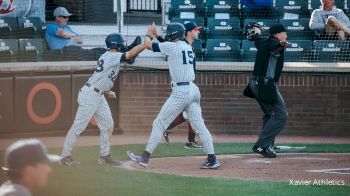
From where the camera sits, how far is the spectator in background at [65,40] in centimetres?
1520

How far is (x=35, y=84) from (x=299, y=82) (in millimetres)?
4366

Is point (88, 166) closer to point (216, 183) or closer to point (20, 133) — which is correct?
point (216, 183)

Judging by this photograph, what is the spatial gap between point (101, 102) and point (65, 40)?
4258 millimetres

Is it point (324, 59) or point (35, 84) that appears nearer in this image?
point (35, 84)

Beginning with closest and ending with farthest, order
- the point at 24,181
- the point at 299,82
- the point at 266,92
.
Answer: the point at 24,181 → the point at 266,92 → the point at 299,82

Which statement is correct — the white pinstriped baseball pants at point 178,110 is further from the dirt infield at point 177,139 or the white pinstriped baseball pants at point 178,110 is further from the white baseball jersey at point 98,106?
the dirt infield at point 177,139

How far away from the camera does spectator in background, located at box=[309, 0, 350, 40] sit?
1555 centimetres

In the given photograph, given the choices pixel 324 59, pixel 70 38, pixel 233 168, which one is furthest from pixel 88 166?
pixel 324 59

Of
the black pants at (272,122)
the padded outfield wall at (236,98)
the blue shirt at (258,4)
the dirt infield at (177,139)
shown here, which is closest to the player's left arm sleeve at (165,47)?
the black pants at (272,122)

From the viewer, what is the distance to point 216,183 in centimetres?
995

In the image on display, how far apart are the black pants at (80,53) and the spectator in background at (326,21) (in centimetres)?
374

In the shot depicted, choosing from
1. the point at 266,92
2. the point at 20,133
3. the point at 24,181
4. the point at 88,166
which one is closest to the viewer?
the point at 24,181

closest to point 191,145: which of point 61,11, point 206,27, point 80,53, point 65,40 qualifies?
point 80,53

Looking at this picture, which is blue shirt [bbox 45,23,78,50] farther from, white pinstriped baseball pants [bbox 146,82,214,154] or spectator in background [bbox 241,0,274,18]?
white pinstriped baseball pants [bbox 146,82,214,154]
